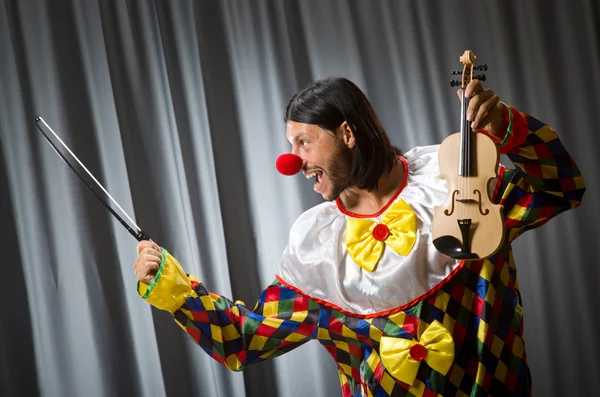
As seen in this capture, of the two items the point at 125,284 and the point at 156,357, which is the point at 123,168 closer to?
the point at 125,284

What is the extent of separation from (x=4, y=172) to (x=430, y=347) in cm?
157

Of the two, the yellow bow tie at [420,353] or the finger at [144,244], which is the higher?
the finger at [144,244]

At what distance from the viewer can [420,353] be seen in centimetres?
139

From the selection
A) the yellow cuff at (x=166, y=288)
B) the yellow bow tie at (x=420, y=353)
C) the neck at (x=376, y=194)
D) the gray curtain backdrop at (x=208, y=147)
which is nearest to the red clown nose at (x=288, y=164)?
the neck at (x=376, y=194)

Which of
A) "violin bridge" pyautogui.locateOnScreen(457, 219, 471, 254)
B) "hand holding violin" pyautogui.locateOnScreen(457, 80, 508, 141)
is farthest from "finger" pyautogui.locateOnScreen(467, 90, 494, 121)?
"violin bridge" pyautogui.locateOnScreen(457, 219, 471, 254)

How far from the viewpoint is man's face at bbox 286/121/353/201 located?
152cm

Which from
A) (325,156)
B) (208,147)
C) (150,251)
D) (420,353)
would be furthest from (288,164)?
(208,147)

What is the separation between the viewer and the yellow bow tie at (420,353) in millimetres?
1382

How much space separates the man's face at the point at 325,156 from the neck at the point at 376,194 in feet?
0.21

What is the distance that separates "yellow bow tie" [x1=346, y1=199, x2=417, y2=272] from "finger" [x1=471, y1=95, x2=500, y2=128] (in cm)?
29

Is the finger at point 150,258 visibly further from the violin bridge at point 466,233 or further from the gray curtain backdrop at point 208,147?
the gray curtain backdrop at point 208,147

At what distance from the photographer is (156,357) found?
229 centimetres

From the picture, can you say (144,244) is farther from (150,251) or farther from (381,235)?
(381,235)

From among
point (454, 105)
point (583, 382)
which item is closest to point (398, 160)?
point (454, 105)
